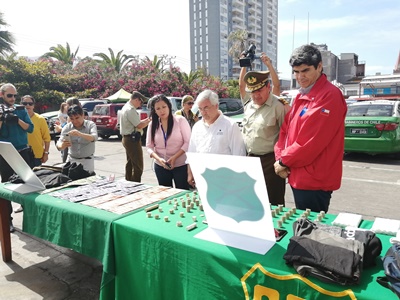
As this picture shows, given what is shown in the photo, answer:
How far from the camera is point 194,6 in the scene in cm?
8581

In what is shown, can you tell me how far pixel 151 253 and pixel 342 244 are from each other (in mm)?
1036

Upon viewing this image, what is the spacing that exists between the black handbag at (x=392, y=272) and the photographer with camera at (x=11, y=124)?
12.6 ft

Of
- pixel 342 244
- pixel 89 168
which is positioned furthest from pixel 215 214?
pixel 89 168

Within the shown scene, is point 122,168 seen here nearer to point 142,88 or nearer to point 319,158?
point 319,158

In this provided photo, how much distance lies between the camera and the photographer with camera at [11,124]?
12.0ft

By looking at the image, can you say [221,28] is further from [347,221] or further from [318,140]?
[347,221]

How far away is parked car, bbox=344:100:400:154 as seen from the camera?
7141 mm

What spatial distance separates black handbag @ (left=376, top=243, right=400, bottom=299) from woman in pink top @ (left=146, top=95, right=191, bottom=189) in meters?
2.41

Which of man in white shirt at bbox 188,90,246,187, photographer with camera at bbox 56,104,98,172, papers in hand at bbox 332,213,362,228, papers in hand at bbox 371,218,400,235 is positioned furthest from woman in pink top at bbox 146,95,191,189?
papers in hand at bbox 371,218,400,235

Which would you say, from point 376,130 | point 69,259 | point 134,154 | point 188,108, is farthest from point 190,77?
point 69,259

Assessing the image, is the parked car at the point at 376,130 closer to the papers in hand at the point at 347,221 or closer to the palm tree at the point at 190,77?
the papers in hand at the point at 347,221

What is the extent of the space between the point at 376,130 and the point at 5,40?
24.8 metres

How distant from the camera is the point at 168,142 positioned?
11.5ft

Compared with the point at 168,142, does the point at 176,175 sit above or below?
below
